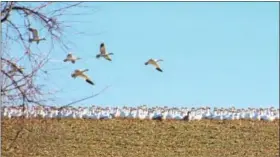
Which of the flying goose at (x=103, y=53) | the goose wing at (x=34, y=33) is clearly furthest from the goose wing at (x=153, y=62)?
the goose wing at (x=34, y=33)

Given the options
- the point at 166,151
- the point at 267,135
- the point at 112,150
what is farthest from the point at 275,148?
the point at 112,150

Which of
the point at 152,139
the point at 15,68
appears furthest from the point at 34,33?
the point at 152,139

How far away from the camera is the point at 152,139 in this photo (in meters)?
20.2

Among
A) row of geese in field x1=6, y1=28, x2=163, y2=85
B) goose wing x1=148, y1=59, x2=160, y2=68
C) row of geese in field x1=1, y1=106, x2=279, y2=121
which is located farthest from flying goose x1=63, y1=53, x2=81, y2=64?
row of geese in field x1=1, y1=106, x2=279, y2=121

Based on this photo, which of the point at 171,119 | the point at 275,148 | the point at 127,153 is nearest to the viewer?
the point at 127,153

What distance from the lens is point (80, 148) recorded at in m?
19.0

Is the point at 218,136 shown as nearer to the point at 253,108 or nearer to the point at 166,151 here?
the point at 166,151

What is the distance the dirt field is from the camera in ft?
59.5

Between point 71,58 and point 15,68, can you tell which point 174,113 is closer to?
point 71,58

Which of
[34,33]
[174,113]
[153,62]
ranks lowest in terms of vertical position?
[34,33]

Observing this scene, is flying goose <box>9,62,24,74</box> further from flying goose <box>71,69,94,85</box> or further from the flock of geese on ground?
the flock of geese on ground

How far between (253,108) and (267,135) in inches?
151

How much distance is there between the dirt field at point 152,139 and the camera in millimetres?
18125

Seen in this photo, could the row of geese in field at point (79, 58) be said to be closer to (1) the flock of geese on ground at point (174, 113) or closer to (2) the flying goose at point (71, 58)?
(2) the flying goose at point (71, 58)
